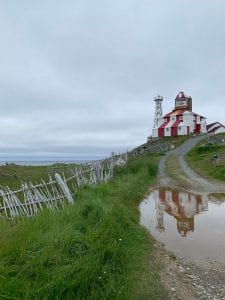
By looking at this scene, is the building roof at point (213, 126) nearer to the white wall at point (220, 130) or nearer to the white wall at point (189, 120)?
the white wall at point (220, 130)

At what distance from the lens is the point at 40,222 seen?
6.58 metres

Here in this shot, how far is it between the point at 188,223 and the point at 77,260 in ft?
17.8

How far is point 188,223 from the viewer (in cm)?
988

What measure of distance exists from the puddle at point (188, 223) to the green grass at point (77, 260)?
3.05 ft

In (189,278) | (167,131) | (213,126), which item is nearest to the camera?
(189,278)

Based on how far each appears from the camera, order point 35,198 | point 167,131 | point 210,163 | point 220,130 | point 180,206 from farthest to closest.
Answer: point 220,130 < point 167,131 < point 210,163 < point 180,206 < point 35,198

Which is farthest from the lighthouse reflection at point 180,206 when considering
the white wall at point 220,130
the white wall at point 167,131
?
the white wall at point 220,130

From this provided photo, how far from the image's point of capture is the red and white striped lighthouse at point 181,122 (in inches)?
2500

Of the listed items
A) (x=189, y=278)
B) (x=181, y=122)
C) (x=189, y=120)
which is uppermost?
(x=189, y=120)

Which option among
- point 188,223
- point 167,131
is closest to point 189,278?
point 188,223

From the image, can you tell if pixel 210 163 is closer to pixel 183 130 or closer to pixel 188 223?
pixel 188 223

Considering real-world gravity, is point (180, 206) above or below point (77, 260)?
above

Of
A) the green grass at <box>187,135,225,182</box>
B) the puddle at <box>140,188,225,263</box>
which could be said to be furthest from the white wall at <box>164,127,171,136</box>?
the puddle at <box>140,188,225,263</box>

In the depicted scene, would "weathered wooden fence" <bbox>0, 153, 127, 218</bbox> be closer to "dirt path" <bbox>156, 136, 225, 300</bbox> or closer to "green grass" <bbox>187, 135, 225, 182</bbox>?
"dirt path" <bbox>156, 136, 225, 300</bbox>
